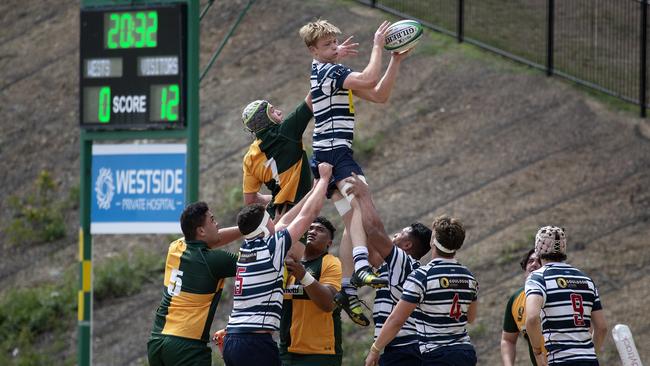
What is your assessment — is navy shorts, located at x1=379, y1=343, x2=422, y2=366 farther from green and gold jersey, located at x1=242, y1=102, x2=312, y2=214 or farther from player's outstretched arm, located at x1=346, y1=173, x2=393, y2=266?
green and gold jersey, located at x1=242, y1=102, x2=312, y2=214

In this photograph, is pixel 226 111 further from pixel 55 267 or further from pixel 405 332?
pixel 405 332

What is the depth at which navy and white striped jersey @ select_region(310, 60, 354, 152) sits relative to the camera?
9.21 m

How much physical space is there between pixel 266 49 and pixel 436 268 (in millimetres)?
15227

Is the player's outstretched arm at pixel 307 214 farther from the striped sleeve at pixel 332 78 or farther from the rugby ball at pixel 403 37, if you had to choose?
the rugby ball at pixel 403 37

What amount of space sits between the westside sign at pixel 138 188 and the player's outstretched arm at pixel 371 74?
501 centimetres

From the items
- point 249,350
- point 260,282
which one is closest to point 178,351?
point 249,350

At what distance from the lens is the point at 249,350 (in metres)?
8.70

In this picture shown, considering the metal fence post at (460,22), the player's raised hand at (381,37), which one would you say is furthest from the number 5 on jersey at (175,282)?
the metal fence post at (460,22)

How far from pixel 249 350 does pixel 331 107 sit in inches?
80.5

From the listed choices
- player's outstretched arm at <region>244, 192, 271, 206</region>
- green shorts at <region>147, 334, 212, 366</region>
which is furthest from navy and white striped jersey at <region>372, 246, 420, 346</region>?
green shorts at <region>147, 334, 212, 366</region>

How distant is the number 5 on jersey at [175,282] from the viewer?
9422mm

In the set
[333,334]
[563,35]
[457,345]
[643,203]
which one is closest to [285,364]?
[333,334]

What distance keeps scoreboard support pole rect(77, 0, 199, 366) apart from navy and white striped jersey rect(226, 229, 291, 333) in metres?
4.70

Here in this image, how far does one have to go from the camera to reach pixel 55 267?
20.5 metres
